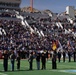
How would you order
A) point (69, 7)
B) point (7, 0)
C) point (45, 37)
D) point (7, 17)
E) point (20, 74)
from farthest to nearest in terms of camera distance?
1. point (7, 0)
2. point (69, 7)
3. point (7, 17)
4. point (45, 37)
5. point (20, 74)

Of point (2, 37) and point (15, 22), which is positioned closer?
point (2, 37)

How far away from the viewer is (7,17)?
6612 cm

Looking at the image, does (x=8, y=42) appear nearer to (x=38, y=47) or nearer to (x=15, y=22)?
(x=38, y=47)

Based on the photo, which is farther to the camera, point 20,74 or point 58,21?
point 58,21

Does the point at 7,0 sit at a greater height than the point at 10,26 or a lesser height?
greater

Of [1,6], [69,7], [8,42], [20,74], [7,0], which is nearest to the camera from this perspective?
[20,74]

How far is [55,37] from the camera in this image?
60625 mm

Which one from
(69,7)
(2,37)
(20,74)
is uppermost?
(69,7)

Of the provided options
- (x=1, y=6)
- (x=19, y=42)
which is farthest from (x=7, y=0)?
(x=19, y=42)

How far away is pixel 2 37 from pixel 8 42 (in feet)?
7.49

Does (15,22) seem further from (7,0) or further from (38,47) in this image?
(7,0)

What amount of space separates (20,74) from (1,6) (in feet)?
220

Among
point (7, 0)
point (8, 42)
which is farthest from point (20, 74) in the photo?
point (7, 0)

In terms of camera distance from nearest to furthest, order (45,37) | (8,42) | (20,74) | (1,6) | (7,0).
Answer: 1. (20,74)
2. (8,42)
3. (45,37)
4. (1,6)
5. (7,0)
